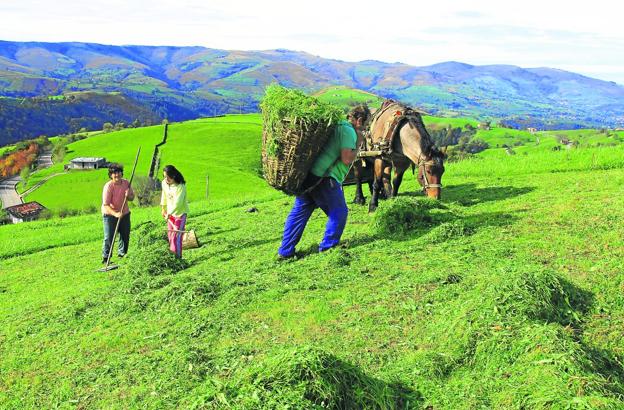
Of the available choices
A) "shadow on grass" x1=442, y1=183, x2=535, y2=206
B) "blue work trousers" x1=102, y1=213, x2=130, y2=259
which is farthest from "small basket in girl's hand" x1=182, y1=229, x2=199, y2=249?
"shadow on grass" x1=442, y1=183, x2=535, y2=206

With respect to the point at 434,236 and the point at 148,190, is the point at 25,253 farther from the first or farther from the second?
the point at 148,190

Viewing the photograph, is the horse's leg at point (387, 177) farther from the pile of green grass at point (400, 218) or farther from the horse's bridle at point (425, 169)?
the pile of green grass at point (400, 218)

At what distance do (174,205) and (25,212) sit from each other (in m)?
74.3

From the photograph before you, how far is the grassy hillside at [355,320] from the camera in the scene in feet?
14.1

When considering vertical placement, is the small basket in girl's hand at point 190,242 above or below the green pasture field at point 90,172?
above

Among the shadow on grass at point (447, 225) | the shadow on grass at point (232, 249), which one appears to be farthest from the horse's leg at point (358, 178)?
the shadow on grass at point (447, 225)

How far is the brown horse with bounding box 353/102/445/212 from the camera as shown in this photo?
1134 cm

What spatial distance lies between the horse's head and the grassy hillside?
30.2 inches

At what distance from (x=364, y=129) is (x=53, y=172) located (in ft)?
335

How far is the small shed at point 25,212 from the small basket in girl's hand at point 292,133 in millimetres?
73392

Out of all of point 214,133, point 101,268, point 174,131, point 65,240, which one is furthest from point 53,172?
point 101,268

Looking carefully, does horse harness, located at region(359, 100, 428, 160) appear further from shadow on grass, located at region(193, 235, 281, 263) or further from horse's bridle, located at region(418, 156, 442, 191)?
shadow on grass, located at region(193, 235, 281, 263)

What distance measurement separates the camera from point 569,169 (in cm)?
1652

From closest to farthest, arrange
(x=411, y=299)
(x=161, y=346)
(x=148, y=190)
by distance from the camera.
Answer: (x=161, y=346) → (x=411, y=299) → (x=148, y=190)
